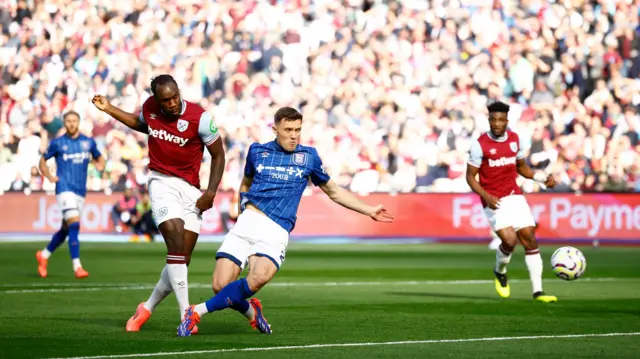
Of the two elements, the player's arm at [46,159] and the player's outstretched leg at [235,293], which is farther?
the player's arm at [46,159]

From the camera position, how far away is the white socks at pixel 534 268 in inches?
566

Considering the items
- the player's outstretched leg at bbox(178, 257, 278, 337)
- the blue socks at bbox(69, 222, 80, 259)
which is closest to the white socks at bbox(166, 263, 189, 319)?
the player's outstretched leg at bbox(178, 257, 278, 337)

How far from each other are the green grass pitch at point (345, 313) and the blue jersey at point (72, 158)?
142cm

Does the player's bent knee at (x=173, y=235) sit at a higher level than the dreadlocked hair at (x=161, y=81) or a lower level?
lower

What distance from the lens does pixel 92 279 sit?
1753cm

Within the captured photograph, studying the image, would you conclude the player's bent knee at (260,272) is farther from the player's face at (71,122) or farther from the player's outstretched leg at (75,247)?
the player's outstretched leg at (75,247)

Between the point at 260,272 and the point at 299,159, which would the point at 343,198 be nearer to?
the point at 299,159

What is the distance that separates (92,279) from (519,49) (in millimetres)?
15943

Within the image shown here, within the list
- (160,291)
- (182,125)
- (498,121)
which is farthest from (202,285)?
(182,125)

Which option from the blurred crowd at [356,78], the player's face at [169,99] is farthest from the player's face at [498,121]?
the blurred crowd at [356,78]

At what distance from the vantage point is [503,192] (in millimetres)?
14820

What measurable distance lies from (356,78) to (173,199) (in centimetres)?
2048

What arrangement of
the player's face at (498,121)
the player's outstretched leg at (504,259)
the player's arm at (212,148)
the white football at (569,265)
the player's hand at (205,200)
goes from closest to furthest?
1. the player's hand at (205,200)
2. the player's arm at (212,148)
3. the white football at (569,265)
4. the player's face at (498,121)
5. the player's outstretched leg at (504,259)

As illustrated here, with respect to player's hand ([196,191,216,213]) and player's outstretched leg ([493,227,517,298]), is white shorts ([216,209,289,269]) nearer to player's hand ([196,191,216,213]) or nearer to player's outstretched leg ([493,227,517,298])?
player's hand ([196,191,216,213])
